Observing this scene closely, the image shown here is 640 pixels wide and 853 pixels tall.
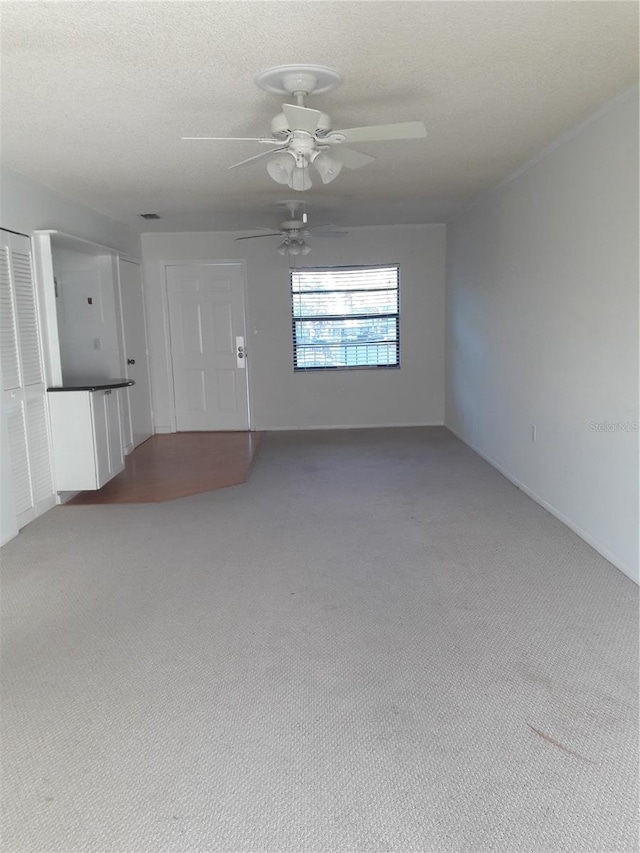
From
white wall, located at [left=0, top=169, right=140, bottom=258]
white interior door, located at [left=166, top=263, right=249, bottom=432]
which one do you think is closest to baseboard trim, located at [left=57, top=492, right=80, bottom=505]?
white wall, located at [left=0, top=169, right=140, bottom=258]

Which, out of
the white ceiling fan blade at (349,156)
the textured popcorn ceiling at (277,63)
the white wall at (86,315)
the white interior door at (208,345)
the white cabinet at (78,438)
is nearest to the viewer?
the textured popcorn ceiling at (277,63)

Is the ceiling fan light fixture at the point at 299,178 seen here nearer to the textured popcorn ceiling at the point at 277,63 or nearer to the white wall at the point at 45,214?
the textured popcorn ceiling at the point at 277,63

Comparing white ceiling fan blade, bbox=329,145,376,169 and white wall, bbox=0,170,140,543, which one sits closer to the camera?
white ceiling fan blade, bbox=329,145,376,169

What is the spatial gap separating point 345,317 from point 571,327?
3.99m

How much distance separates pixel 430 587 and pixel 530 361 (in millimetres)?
2196

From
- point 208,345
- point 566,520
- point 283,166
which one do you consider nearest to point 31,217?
point 283,166

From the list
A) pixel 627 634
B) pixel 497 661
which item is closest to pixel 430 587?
pixel 497 661

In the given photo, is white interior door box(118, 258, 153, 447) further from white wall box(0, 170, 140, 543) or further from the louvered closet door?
the louvered closet door

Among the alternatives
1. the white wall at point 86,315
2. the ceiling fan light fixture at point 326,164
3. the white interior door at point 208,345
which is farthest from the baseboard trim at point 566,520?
the white wall at point 86,315

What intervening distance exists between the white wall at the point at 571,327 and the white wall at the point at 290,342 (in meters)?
1.57

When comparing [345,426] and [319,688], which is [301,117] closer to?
[319,688]

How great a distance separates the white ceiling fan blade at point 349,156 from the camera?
2.91 metres

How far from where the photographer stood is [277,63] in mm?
2574

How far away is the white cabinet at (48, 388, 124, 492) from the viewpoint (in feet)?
15.2
